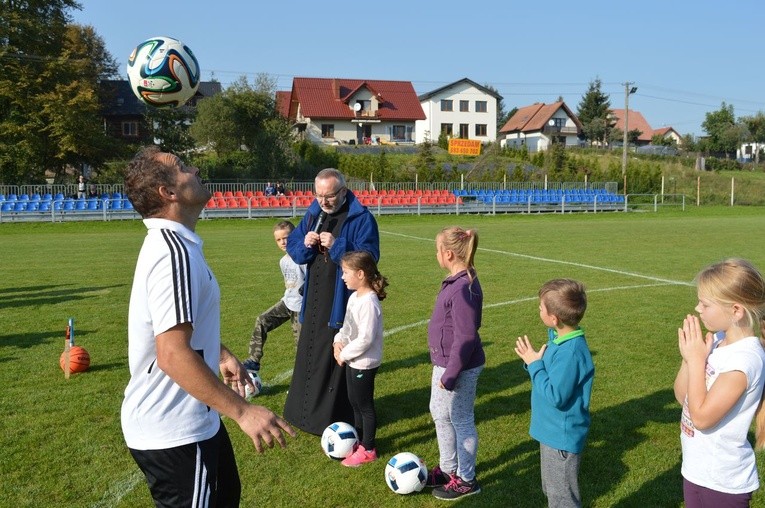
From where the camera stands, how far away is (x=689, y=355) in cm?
276

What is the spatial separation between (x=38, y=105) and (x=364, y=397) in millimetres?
42919

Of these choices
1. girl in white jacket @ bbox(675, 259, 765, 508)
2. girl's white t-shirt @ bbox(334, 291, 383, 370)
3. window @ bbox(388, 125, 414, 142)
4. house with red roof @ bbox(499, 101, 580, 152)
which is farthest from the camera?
house with red roof @ bbox(499, 101, 580, 152)

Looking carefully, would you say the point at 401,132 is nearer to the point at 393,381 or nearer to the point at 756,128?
the point at 756,128

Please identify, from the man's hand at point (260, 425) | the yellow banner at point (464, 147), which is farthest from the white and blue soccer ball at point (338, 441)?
the yellow banner at point (464, 147)

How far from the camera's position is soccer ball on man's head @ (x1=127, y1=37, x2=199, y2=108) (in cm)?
816

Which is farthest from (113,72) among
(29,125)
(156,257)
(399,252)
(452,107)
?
(156,257)

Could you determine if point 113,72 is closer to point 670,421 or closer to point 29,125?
point 29,125

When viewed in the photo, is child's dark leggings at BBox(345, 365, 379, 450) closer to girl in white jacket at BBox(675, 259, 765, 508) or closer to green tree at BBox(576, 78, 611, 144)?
girl in white jacket at BBox(675, 259, 765, 508)

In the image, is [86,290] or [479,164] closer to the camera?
[86,290]

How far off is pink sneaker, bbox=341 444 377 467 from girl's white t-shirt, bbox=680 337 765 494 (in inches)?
97.8

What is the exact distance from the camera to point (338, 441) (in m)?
4.76

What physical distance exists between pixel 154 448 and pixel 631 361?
6.04 meters

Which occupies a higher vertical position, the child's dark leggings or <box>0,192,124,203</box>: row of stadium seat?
<box>0,192,124,203</box>: row of stadium seat

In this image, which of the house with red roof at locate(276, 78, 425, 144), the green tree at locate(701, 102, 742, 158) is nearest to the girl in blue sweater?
the house with red roof at locate(276, 78, 425, 144)
